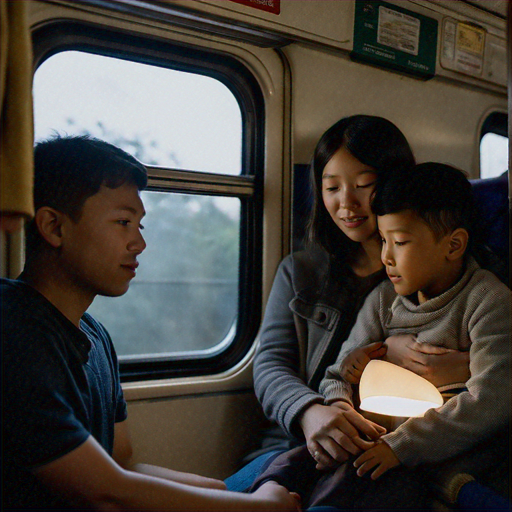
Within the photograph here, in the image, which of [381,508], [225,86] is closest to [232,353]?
[381,508]

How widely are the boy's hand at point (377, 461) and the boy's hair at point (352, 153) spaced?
648 millimetres

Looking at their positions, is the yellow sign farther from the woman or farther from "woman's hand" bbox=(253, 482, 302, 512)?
"woman's hand" bbox=(253, 482, 302, 512)

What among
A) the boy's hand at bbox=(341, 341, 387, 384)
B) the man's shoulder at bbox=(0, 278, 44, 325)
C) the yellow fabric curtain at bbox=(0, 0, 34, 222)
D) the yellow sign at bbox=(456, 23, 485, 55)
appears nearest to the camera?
Answer: the yellow fabric curtain at bbox=(0, 0, 34, 222)

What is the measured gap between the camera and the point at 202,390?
6.45 ft

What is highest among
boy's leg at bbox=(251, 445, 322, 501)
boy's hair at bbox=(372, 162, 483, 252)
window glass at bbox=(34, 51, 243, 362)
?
window glass at bbox=(34, 51, 243, 362)

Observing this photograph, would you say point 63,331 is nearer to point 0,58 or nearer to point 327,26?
point 0,58

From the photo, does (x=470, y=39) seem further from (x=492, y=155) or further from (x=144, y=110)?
(x=144, y=110)

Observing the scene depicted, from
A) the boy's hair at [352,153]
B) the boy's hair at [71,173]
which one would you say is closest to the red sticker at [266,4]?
the boy's hair at [352,153]

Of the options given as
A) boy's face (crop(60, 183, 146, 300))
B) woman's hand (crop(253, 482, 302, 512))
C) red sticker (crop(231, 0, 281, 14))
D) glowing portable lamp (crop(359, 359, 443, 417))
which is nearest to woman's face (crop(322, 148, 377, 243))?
glowing portable lamp (crop(359, 359, 443, 417))

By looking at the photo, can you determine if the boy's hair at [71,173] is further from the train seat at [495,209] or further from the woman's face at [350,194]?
the train seat at [495,209]

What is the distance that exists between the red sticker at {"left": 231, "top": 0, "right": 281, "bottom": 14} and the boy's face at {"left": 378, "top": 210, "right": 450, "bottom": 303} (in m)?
0.84

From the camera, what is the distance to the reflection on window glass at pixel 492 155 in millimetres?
2600

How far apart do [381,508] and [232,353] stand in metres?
0.89

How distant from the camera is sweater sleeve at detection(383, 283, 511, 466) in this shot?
143 cm
